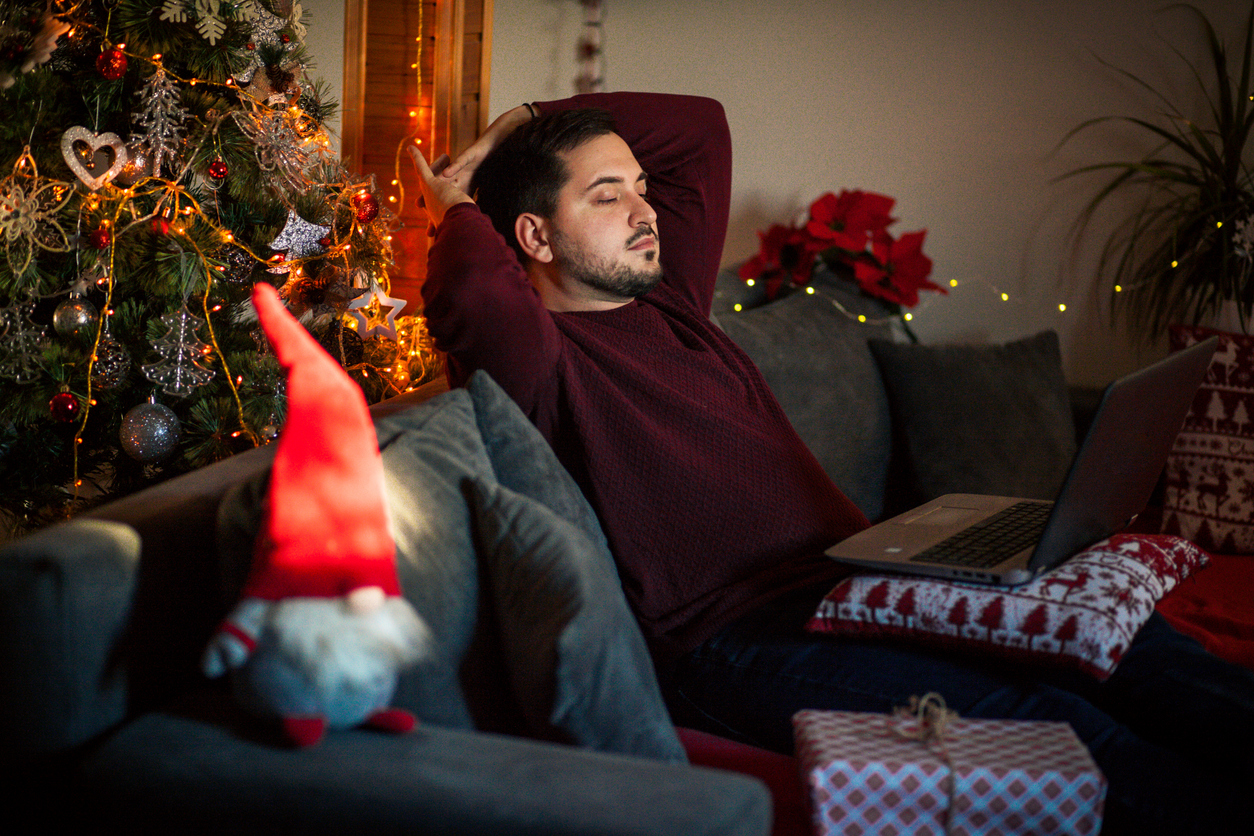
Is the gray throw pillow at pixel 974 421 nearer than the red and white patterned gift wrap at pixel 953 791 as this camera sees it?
No

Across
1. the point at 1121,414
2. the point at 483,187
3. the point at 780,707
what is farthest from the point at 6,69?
the point at 1121,414

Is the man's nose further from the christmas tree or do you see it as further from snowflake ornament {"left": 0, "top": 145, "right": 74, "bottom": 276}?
snowflake ornament {"left": 0, "top": 145, "right": 74, "bottom": 276}

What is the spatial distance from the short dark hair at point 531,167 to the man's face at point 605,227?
22 mm

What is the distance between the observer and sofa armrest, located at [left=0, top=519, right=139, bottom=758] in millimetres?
767

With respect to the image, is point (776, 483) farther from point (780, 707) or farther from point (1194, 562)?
point (1194, 562)

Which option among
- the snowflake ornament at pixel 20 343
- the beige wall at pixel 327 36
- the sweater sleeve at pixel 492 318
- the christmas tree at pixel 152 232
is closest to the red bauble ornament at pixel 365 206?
the christmas tree at pixel 152 232

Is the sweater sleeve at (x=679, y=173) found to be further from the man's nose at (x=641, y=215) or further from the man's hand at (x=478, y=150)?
the man's nose at (x=641, y=215)

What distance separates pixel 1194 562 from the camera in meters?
1.34

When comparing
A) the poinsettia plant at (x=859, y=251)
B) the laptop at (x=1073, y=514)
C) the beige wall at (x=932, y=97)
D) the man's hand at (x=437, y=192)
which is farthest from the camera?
the beige wall at (x=932, y=97)

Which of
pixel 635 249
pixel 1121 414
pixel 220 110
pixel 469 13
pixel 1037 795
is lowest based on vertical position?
pixel 1037 795

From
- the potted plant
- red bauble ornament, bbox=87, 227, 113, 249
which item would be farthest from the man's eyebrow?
the potted plant

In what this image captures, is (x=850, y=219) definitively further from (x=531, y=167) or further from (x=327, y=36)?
(x=327, y=36)

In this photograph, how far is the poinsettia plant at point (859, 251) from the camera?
8.01 ft

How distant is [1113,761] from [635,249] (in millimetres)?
1052
